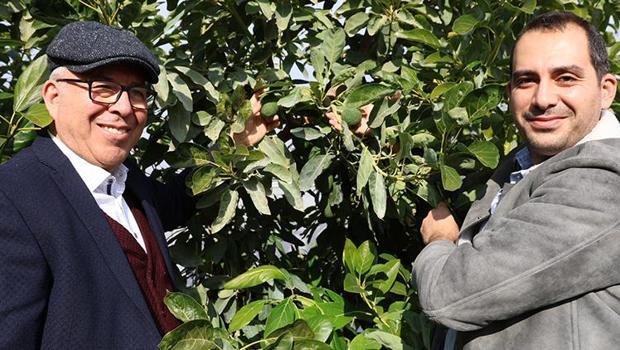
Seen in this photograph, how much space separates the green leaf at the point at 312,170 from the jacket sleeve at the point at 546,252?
53 centimetres

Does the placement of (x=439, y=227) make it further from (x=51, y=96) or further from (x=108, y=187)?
(x=51, y=96)

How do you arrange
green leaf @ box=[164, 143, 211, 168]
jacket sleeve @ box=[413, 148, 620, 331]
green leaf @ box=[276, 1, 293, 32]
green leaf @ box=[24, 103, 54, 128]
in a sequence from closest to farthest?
jacket sleeve @ box=[413, 148, 620, 331] < green leaf @ box=[24, 103, 54, 128] < green leaf @ box=[164, 143, 211, 168] < green leaf @ box=[276, 1, 293, 32]

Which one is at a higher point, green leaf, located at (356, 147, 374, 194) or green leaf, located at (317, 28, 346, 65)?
green leaf, located at (317, 28, 346, 65)

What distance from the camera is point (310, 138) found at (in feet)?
6.95

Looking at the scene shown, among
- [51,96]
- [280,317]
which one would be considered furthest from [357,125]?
[51,96]

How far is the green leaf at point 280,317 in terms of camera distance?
1.90 m

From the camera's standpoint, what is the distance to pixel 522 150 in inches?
79.4

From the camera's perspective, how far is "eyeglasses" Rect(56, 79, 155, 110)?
1.88 meters

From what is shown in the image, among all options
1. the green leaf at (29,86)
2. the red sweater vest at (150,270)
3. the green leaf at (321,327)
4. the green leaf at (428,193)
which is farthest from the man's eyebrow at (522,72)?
the green leaf at (29,86)

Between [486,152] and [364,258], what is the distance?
41 cm

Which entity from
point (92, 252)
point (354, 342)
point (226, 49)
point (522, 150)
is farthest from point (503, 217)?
point (226, 49)

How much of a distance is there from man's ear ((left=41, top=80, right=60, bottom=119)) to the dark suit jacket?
7 centimetres

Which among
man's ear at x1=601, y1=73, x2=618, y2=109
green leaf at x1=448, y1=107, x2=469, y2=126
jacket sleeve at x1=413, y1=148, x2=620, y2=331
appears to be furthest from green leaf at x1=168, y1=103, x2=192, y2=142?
man's ear at x1=601, y1=73, x2=618, y2=109

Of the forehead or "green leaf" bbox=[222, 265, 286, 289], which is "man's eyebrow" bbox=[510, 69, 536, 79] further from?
"green leaf" bbox=[222, 265, 286, 289]
